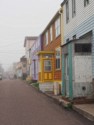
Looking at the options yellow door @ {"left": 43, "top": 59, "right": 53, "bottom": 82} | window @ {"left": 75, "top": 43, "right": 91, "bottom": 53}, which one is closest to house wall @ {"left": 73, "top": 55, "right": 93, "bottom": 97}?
window @ {"left": 75, "top": 43, "right": 91, "bottom": 53}

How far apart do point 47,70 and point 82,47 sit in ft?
43.7

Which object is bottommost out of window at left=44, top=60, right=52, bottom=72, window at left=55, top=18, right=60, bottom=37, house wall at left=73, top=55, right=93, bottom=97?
house wall at left=73, top=55, right=93, bottom=97

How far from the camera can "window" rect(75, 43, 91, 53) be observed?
17.7m

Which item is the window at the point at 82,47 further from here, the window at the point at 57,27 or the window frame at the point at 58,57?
the window at the point at 57,27

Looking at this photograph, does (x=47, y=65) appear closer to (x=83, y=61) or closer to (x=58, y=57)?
(x=58, y=57)

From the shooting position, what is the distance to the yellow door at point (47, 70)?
30.5 metres

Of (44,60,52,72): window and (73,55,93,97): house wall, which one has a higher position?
(44,60,52,72): window

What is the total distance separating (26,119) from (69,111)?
2.87 m

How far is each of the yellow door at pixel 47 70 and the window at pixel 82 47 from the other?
1253cm

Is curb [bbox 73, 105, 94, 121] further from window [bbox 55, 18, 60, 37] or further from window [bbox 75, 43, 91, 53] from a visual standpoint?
window [bbox 55, 18, 60, 37]

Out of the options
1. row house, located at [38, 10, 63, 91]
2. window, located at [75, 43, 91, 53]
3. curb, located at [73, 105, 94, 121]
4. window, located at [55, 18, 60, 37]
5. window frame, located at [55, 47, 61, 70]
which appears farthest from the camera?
row house, located at [38, 10, 63, 91]

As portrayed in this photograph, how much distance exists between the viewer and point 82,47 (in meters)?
17.8

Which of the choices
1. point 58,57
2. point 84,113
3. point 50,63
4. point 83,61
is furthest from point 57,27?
point 84,113

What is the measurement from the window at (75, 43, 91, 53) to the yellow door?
41.1ft
